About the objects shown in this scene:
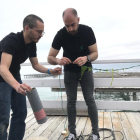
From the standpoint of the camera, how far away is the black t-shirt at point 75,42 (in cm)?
197

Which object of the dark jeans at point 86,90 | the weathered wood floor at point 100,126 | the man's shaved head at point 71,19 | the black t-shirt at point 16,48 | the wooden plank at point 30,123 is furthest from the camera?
the wooden plank at point 30,123

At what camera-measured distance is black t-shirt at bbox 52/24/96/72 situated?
1.97 m

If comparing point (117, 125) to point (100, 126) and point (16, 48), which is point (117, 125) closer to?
point (100, 126)

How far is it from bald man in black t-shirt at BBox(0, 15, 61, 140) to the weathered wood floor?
0.66 m

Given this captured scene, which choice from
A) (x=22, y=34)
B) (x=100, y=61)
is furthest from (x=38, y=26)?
(x=100, y=61)

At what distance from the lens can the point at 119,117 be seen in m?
2.93

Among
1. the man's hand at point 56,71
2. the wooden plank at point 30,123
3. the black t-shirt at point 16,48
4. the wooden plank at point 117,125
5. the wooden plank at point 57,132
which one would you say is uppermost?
the black t-shirt at point 16,48

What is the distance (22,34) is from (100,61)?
152cm

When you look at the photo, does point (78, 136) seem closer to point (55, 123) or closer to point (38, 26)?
point (55, 123)

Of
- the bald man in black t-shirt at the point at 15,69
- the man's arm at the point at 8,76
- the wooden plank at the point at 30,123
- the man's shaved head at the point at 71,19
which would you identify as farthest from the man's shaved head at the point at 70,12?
the wooden plank at the point at 30,123

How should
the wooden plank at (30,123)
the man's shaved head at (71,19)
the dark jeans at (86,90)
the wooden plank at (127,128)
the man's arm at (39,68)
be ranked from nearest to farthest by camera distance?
the man's shaved head at (71,19) < the man's arm at (39,68) < the dark jeans at (86,90) < the wooden plank at (127,128) < the wooden plank at (30,123)

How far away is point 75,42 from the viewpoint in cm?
199

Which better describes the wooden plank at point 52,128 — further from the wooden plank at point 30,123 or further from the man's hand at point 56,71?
the man's hand at point 56,71

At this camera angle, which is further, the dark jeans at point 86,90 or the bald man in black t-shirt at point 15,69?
the dark jeans at point 86,90
